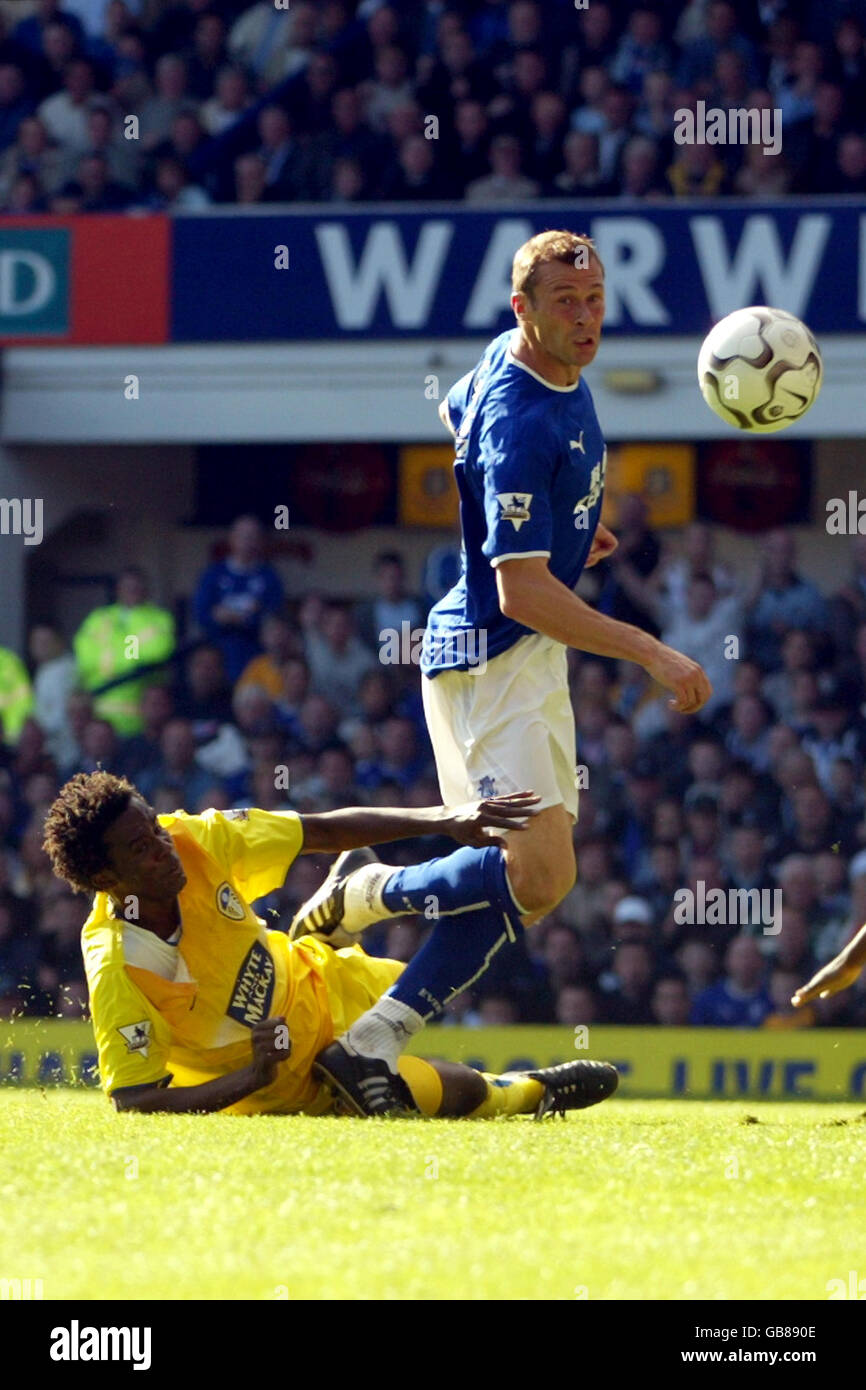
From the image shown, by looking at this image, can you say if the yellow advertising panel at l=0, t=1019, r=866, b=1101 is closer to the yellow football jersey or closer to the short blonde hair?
the yellow football jersey

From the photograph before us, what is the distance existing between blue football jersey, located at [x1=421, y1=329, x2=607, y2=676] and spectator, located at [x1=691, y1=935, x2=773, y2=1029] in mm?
5063

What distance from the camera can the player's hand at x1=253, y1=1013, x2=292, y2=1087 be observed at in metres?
5.66

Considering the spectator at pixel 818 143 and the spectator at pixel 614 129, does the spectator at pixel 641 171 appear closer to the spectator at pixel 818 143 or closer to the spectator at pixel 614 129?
the spectator at pixel 614 129

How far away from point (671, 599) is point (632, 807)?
4.67ft

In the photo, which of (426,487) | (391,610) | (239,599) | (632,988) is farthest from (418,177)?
(632,988)

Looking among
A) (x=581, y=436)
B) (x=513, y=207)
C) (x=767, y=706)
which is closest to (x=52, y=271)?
(x=513, y=207)

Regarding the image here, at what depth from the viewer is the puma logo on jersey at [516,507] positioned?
562 centimetres

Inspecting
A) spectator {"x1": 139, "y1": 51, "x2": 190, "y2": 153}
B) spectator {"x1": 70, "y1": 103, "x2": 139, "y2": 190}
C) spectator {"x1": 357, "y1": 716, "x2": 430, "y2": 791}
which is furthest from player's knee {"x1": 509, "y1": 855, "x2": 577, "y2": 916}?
spectator {"x1": 139, "y1": 51, "x2": 190, "y2": 153}

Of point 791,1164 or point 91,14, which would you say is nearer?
point 791,1164

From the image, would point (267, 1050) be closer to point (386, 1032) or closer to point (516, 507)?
point (386, 1032)

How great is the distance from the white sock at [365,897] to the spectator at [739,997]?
4.80 meters

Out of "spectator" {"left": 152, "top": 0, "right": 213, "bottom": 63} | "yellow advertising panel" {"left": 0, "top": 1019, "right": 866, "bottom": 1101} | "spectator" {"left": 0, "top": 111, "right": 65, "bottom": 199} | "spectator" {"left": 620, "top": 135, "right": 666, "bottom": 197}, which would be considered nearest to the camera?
"yellow advertising panel" {"left": 0, "top": 1019, "right": 866, "bottom": 1101}

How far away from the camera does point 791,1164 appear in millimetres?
4855

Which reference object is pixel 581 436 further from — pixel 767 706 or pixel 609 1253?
pixel 767 706
